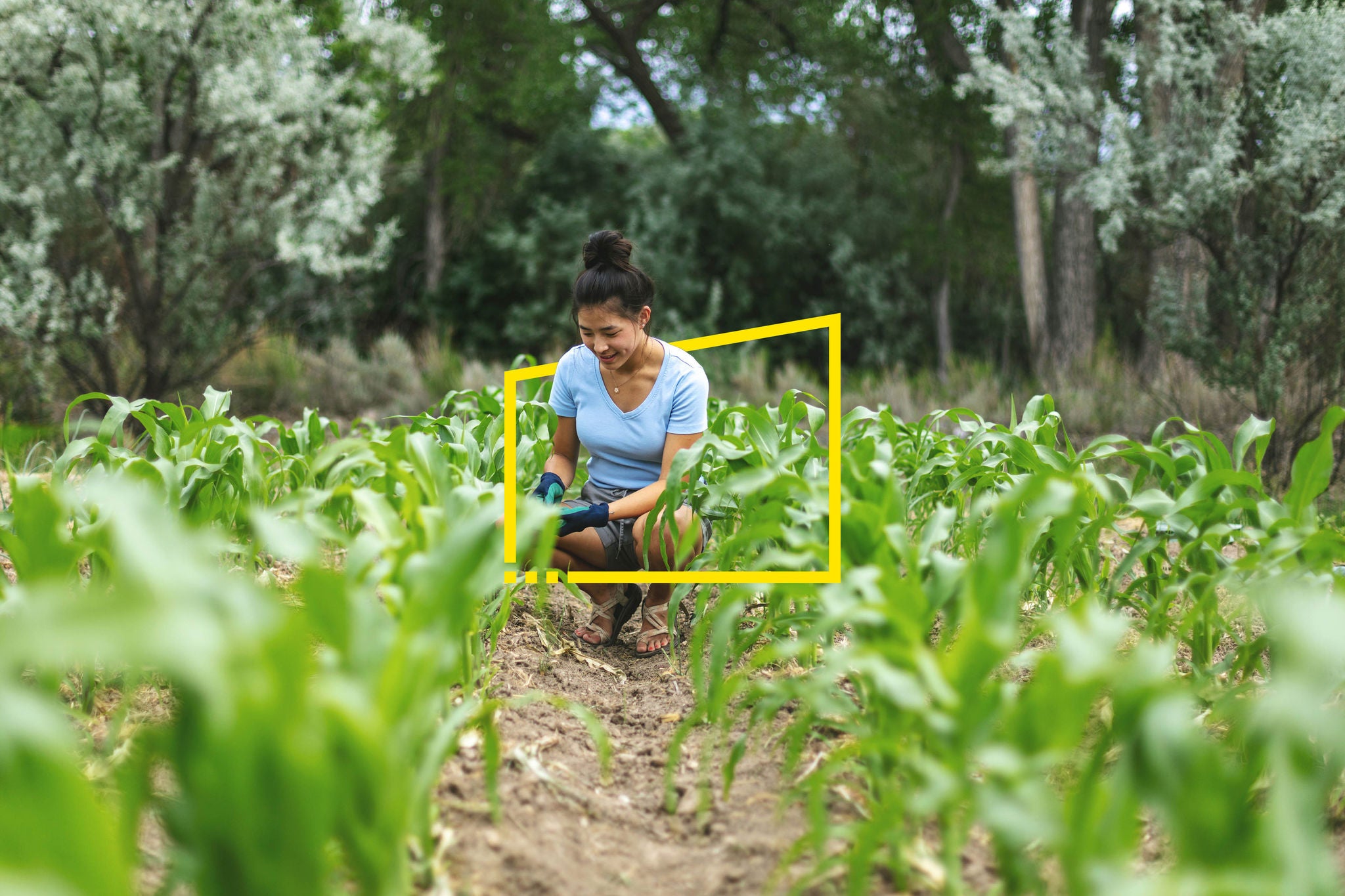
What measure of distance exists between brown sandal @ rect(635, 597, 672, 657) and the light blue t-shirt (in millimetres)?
369

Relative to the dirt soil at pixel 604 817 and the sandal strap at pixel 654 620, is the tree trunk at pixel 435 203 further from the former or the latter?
the dirt soil at pixel 604 817

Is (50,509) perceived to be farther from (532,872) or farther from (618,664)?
(618,664)

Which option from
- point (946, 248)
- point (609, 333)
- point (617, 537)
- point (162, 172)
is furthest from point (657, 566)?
point (946, 248)

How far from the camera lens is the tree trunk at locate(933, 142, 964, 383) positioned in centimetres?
1152

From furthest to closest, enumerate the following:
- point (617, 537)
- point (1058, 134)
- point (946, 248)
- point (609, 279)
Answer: point (946, 248) < point (1058, 134) < point (617, 537) < point (609, 279)

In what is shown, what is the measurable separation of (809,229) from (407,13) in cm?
520

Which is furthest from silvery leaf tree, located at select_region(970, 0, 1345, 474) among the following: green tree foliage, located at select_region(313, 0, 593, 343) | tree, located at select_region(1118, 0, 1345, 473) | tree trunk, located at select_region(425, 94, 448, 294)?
tree trunk, located at select_region(425, 94, 448, 294)

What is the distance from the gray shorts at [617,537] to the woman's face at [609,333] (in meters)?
0.45

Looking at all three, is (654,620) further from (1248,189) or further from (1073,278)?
(1073,278)

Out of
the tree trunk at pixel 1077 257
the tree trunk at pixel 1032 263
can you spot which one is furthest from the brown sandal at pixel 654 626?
the tree trunk at pixel 1032 263

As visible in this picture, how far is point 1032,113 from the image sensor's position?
6.31m

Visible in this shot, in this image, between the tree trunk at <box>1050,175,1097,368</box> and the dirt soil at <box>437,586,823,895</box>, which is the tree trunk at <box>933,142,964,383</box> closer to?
the tree trunk at <box>1050,175,1097,368</box>

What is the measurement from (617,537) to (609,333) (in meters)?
0.66

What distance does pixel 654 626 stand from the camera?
2.66 m
